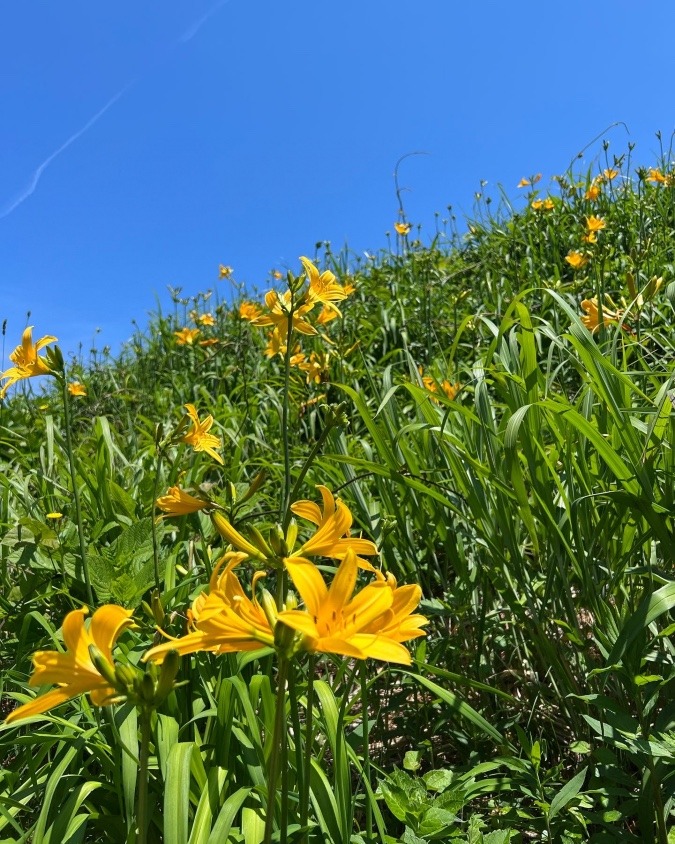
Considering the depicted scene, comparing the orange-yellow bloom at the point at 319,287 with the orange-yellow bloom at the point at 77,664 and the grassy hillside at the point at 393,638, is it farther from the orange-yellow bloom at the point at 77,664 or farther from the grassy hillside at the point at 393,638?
the orange-yellow bloom at the point at 77,664

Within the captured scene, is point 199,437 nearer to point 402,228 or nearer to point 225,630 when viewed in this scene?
point 225,630

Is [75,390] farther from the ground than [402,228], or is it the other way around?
[402,228]

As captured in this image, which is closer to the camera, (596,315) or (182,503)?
(182,503)

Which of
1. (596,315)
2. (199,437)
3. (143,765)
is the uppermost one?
(596,315)

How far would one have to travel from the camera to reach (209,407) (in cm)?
407

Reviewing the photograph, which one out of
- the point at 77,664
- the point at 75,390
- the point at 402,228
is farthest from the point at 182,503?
the point at 402,228

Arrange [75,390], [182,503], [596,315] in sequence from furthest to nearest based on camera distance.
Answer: [75,390], [596,315], [182,503]

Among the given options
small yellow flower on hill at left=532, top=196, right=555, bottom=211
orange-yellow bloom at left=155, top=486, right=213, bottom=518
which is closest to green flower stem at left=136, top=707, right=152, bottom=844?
orange-yellow bloom at left=155, top=486, right=213, bottom=518

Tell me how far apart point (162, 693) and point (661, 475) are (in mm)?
1341

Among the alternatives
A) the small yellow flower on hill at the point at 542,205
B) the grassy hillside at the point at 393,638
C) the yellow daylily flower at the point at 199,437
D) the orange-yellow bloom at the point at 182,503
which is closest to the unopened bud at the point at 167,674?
the grassy hillside at the point at 393,638

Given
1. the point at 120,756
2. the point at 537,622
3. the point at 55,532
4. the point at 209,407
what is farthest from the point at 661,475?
the point at 209,407

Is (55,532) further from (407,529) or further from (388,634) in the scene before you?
(388,634)

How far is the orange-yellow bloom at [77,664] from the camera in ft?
2.26

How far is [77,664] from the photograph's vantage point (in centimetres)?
70
